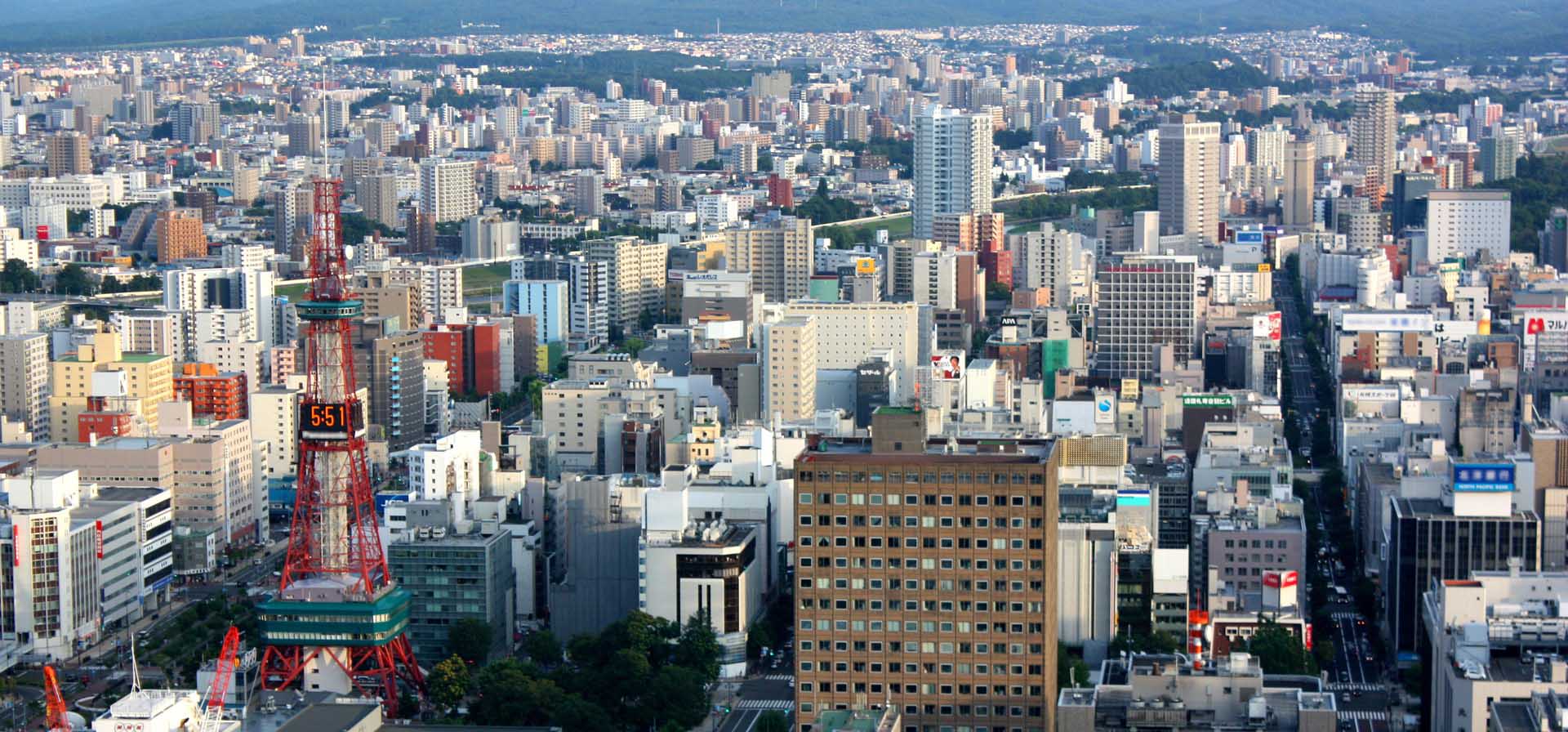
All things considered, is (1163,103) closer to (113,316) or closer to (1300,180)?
(1300,180)

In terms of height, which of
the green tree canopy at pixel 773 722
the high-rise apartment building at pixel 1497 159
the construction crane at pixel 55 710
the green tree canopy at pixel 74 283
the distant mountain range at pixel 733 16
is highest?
the distant mountain range at pixel 733 16

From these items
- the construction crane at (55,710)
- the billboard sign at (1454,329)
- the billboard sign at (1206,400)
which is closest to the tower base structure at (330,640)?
the construction crane at (55,710)

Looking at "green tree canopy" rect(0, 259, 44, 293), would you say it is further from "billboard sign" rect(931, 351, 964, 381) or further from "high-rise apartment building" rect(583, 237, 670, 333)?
"billboard sign" rect(931, 351, 964, 381)

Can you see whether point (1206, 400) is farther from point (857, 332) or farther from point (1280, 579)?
point (1280, 579)

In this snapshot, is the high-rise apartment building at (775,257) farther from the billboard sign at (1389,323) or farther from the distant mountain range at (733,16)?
the distant mountain range at (733,16)

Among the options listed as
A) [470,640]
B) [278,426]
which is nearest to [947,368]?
[278,426]
